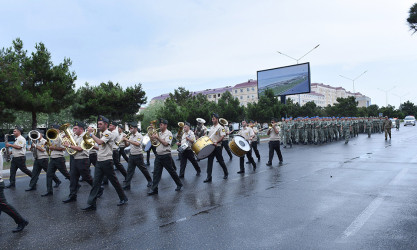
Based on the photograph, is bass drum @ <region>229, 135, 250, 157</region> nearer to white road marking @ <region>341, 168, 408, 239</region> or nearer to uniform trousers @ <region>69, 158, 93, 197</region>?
white road marking @ <region>341, 168, 408, 239</region>

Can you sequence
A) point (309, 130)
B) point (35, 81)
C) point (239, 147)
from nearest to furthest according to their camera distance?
1. point (239, 147)
2. point (35, 81)
3. point (309, 130)

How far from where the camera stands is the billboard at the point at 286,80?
4088 centimetres

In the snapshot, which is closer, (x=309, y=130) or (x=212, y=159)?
(x=212, y=159)

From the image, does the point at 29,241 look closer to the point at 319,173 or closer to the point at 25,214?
the point at 25,214

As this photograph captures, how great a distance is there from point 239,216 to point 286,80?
38.7m

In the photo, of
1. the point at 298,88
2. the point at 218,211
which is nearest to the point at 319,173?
the point at 218,211

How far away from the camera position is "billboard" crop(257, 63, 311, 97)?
40875 millimetres

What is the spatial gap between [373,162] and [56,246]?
35.6 ft

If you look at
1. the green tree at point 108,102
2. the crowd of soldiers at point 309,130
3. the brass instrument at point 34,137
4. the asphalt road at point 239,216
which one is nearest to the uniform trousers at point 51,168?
the asphalt road at point 239,216

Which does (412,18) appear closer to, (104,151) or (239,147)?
(239,147)

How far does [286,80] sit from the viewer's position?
42.7 m

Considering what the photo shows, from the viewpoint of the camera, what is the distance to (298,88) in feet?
136

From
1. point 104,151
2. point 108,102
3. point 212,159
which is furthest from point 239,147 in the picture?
point 108,102

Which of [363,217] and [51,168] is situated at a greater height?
[51,168]
